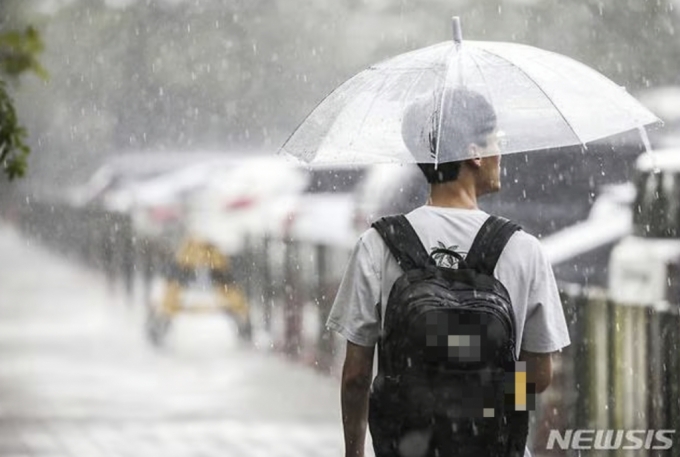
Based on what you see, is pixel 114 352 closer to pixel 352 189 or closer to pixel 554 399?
pixel 352 189

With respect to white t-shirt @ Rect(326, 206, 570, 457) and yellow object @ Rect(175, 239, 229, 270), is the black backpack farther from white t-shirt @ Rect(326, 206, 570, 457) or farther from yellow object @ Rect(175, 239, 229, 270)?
yellow object @ Rect(175, 239, 229, 270)

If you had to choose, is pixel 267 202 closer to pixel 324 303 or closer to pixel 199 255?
pixel 199 255

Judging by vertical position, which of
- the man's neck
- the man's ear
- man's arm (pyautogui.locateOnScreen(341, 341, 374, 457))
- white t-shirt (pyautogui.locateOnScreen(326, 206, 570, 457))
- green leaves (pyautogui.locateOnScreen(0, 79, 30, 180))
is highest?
green leaves (pyautogui.locateOnScreen(0, 79, 30, 180))

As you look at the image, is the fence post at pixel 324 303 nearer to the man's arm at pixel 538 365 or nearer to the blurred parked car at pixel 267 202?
the blurred parked car at pixel 267 202

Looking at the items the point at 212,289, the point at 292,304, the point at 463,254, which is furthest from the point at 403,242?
the point at 212,289

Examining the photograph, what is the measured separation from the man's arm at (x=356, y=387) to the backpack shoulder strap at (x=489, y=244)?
0.95 feet

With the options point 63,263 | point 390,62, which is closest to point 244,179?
point 63,263

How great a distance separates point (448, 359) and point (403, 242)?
0.26m

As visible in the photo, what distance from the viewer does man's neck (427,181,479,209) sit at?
125 inches

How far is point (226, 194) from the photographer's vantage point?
8555mm

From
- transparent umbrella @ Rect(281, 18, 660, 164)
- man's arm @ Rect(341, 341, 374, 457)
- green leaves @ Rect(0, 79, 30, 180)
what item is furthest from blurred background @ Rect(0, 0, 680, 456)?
green leaves @ Rect(0, 79, 30, 180)

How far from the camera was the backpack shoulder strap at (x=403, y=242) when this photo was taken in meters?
3.06

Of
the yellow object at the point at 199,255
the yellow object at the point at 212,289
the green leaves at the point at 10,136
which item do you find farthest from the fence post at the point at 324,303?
the green leaves at the point at 10,136

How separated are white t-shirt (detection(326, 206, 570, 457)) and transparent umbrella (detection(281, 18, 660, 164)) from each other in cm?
23
